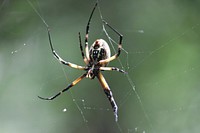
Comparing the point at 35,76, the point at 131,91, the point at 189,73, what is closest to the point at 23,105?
the point at 35,76

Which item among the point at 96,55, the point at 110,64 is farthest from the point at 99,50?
the point at 110,64

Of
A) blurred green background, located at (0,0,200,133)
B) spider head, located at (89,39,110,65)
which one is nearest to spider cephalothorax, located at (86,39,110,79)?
spider head, located at (89,39,110,65)

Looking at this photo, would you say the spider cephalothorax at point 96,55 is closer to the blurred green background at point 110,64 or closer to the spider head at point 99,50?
the spider head at point 99,50

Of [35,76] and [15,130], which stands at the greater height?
[35,76]

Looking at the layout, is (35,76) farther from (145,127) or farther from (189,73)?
(189,73)

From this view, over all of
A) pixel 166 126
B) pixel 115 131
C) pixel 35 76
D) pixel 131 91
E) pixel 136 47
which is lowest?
pixel 166 126

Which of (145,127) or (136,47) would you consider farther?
(145,127)

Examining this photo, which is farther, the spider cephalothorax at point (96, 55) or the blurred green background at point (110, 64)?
the blurred green background at point (110, 64)

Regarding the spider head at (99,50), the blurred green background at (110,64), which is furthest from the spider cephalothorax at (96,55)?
the blurred green background at (110,64)

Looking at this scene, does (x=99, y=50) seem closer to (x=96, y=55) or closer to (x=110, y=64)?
(x=96, y=55)
